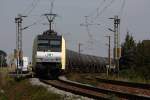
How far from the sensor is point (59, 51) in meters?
43.2

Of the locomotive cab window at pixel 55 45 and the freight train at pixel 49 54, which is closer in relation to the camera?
the freight train at pixel 49 54

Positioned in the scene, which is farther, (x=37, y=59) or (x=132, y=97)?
(x=37, y=59)

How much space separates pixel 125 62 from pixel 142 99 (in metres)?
45.0

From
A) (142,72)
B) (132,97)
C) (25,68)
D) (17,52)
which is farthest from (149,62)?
(25,68)

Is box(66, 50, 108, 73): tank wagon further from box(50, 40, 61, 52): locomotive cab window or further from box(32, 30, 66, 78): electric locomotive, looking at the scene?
box(50, 40, 61, 52): locomotive cab window

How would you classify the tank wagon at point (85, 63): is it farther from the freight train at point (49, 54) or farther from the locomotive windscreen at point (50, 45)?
the locomotive windscreen at point (50, 45)

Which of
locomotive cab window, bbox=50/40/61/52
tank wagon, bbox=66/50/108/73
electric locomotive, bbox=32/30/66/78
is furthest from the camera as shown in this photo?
tank wagon, bbox=66/50/108/73

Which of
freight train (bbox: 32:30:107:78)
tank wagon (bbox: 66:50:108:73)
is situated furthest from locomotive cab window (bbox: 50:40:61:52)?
tank wagon (bbox: 66:50:108:73)

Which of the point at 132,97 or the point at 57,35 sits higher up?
the point at 57,35

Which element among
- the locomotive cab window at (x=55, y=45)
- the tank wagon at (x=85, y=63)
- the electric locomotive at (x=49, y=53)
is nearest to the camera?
the electric locomotive at (x=49, y=53)

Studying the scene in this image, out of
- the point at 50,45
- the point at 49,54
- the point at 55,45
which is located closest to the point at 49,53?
the point at 49,54

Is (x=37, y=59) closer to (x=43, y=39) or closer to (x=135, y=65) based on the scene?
(x=43, y=39)

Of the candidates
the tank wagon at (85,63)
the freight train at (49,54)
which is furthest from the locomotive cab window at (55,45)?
the tank wagon at (85,63)

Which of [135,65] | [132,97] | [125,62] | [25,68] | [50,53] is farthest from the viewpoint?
[25,68]
